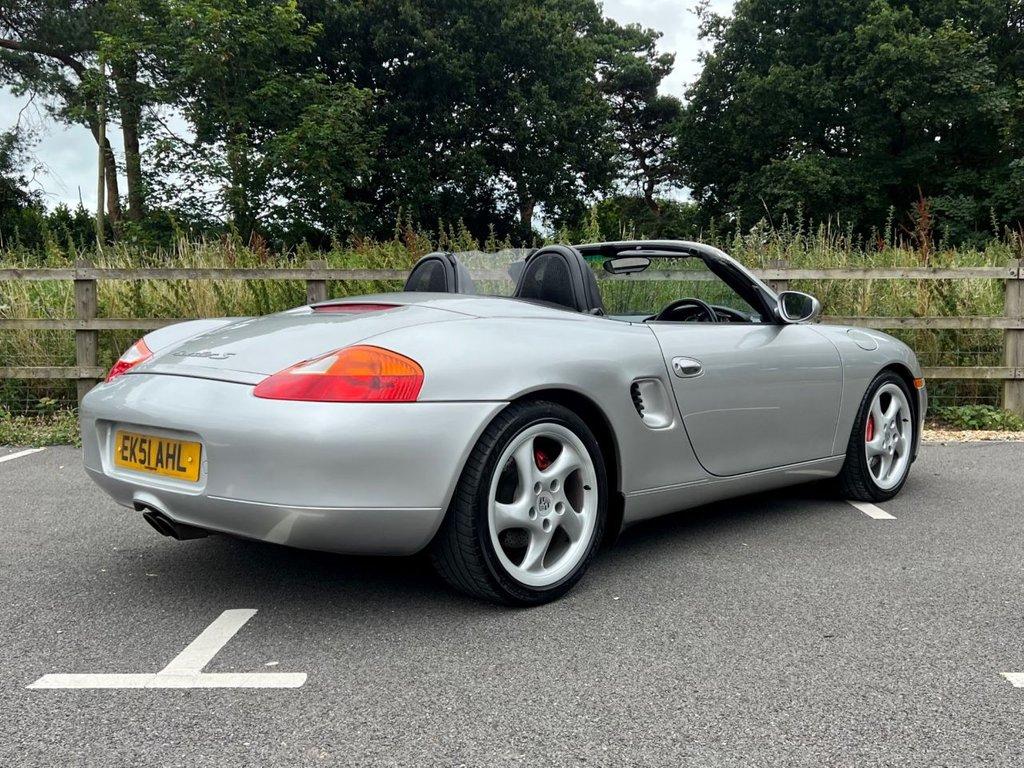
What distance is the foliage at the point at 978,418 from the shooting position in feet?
23.5

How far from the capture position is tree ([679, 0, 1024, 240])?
26891 millimetres

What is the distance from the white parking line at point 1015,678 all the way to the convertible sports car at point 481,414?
4.00 feet

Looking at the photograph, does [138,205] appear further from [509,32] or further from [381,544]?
[381,544]

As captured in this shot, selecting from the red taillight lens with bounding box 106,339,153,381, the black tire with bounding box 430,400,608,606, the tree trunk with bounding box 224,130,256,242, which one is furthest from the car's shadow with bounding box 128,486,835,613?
the tree trunk with bounding box 224,130,256,242

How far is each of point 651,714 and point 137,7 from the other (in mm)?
19971

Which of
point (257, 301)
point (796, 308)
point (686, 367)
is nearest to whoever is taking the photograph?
point (686, 367)

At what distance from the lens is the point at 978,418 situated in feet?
23.8

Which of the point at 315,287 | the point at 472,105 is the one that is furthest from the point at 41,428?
the point at 472,105

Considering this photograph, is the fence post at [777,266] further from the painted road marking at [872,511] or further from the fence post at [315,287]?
the fence post at [315,287]

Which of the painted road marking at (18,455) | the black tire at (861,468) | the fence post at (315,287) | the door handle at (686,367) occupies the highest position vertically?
the fence post at (315,287)

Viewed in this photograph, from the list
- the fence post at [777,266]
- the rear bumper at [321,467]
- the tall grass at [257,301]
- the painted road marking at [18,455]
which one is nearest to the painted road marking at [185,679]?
the rear bumper at [321,467]

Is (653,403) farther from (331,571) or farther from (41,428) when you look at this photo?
(41,428)

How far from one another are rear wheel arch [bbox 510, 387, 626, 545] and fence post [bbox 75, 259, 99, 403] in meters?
5.40

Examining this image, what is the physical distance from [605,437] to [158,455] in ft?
4.67
